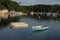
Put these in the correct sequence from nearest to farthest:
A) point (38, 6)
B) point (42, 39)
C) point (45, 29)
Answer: point (42, 39), point (45, 29), point (38, 6)

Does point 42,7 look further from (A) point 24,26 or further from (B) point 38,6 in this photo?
(A) point 24,26

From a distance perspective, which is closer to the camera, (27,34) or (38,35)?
(27,34)

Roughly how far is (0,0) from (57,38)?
279 ft

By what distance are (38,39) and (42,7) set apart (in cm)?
12152

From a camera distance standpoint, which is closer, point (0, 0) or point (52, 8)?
point (0, 0)

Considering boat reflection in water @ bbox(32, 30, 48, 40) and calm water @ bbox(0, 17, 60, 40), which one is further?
boat reflection in water @ bbox(32, 30, 48, 40)

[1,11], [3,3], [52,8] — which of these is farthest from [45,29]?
[52,8]

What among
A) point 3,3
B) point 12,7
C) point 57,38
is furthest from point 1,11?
point 57,38

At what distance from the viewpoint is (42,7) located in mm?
151375

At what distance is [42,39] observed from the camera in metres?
30.5

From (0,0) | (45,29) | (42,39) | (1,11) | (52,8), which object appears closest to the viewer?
(42,39)

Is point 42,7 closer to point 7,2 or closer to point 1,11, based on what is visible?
point 7,2

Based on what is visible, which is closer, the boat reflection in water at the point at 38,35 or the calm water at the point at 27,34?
the calm water at the point at 27,34

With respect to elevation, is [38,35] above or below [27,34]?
below
